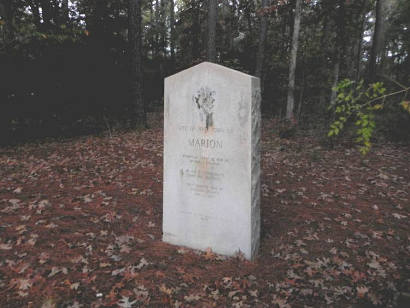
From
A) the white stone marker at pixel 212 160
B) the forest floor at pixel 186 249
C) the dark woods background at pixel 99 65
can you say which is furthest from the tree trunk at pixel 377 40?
the white stone marker at pixel 212 160

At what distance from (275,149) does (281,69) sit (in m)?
9.96

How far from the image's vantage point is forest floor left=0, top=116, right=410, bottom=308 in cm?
352

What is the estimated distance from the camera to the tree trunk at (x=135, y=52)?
11914mm

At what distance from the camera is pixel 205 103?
4145 millimetres

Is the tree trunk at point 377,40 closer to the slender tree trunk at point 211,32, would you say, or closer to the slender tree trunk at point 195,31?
the slender tree trunk at point 211,32

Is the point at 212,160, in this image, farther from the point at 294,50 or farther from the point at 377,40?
the point at 377,40

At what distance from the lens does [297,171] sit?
766 cm

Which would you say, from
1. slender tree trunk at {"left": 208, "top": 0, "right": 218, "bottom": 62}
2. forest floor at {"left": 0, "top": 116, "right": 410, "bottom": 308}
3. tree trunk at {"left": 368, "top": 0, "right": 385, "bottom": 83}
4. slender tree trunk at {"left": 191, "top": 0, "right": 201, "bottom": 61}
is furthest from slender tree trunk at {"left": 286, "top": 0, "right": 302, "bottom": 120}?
slender tree trunk at {"left": 191, "top": 0, "right": 201, "bottom": 61}

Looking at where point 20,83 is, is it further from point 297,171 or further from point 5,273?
point 297,171

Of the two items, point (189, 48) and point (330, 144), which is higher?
point (189, 48)

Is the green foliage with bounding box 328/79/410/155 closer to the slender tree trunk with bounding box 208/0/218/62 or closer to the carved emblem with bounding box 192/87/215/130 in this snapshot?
the carved emblem with bounding box 192/87/215/130

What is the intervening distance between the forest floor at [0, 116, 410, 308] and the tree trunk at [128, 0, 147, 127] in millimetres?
4923

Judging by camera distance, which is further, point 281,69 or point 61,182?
point 281,69

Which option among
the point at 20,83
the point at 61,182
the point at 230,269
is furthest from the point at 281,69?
the point at 230,269
